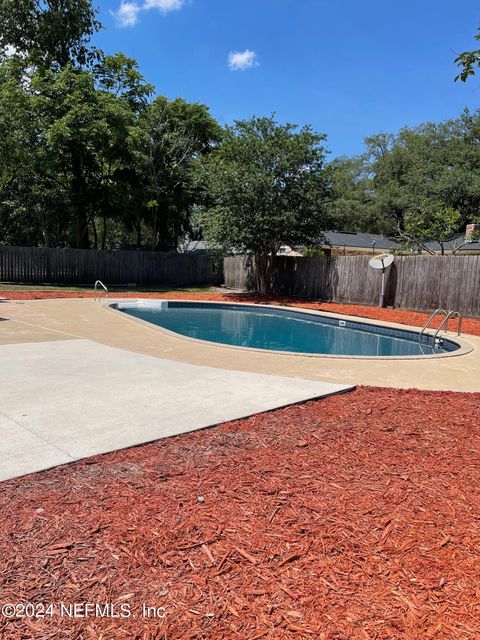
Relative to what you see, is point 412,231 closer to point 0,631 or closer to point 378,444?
point 378,444

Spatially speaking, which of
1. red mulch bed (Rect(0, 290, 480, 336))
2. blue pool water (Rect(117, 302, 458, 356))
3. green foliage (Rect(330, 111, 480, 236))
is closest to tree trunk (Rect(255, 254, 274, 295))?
red mulch bed (Rect(0, 290, 480, 336))

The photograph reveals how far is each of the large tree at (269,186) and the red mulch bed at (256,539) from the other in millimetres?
14871

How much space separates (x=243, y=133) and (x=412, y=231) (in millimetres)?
10697

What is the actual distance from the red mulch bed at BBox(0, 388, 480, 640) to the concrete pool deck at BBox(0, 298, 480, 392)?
251 cm

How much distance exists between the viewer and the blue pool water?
401 inches

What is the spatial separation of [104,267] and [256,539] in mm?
21650

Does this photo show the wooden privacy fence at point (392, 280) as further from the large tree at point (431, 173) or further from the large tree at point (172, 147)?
the large tree at point (431, 173)

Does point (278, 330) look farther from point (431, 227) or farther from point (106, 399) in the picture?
point (431, 227)

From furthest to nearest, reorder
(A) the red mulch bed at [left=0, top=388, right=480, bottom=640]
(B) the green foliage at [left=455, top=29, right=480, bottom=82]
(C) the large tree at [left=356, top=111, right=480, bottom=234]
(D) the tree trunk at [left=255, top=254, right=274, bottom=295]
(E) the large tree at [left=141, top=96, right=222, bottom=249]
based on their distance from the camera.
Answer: (C) the large tree at [left=356, top=111, right=480, bottom=234], (E) the large tree at [left=141, top=96, right=222, bottom=249], (D) the tree trunk at [left=255, top=254, right=274, bottom=295], (B) the green foliage at [left=455, top=29, right=480, bottom=82], (A) the red mulch bed at [left=0, top=388, right=480, bottom=640]

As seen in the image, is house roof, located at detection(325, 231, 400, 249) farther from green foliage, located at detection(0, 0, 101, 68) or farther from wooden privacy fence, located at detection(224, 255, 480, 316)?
green foliage, located at detection(0, 0, 101, 68)

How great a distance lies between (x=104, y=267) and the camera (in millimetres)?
22578

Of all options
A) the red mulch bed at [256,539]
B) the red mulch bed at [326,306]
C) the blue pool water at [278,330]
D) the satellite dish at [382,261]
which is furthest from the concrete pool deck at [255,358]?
the satellite dish at [382,261]

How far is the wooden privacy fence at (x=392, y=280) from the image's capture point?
13.8m

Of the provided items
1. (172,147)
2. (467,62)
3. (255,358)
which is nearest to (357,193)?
(172,147)
